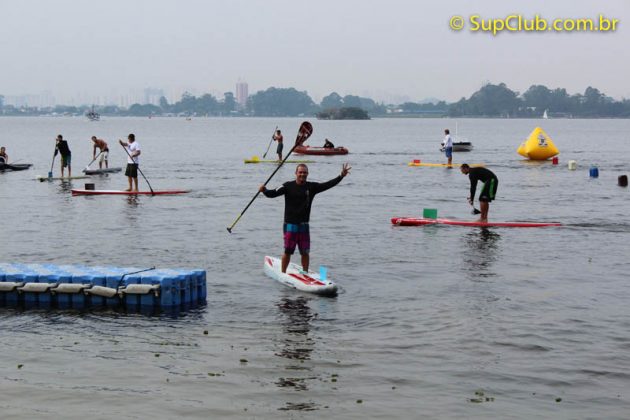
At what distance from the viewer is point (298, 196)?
52.0 feet

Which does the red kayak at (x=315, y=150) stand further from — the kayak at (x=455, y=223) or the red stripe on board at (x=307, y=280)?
the red stripe on board at (x=307, y=280)

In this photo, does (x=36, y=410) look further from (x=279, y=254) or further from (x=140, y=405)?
(x=279, y=254)

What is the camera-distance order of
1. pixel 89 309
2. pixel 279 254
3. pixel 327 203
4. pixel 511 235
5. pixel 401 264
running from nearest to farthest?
pixel 89 309 → pixel 401 264 → pixel 279 254 → pixel 511 235 → pixel 327 203

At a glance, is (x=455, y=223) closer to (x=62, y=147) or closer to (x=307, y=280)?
(x=307, y=280)

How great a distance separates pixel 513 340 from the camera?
13203 millimetres

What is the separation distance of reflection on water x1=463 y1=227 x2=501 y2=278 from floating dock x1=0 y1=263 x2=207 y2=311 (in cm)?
615

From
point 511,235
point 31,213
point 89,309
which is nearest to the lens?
point 89,309

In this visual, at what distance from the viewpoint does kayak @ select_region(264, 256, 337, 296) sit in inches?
629

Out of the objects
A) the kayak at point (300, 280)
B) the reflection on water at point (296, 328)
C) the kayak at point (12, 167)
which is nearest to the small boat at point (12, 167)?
the kayak at point (12, 167)

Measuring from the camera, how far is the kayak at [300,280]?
16.0m

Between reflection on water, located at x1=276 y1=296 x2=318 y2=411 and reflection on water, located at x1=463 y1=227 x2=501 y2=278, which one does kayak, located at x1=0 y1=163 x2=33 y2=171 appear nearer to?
reflection on water, located at x1=463 y1=227 x2=501 y2=278

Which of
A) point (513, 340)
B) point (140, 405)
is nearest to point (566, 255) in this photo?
point (513, 340)

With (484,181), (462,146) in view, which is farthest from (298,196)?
(462,146)

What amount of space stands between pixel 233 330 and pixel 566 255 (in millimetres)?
9999
